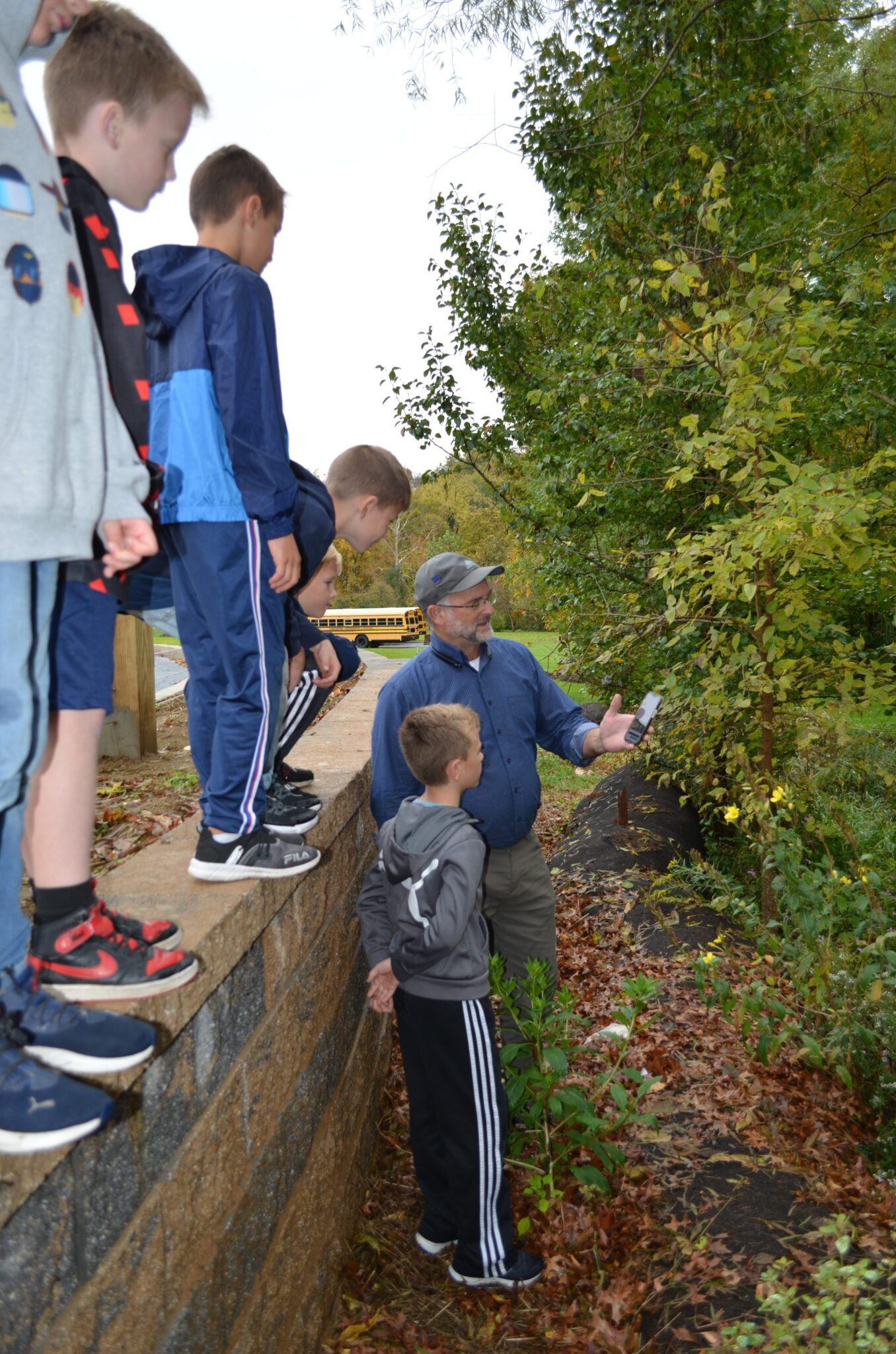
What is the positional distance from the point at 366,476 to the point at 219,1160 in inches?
86.1

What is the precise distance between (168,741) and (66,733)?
14.6 ft

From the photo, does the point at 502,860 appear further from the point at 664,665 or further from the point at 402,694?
the point at 664,665

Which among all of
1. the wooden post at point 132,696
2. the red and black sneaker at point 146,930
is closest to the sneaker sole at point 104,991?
the red and black sneaker at point 146,930

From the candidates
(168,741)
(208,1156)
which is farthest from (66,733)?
(168,741)

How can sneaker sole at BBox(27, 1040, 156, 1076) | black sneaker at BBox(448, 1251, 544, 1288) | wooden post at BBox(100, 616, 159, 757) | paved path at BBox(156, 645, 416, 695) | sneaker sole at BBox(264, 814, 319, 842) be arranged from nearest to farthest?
sneaker sole at BBox(27, 1040, 156, 1076) → sneaker sole at BBox(264, 814, 319, 842) → black sneaker at BBox(448, 1251, 544, 1288) → wooden post at BBox(100, 616, 159, 757) → paved path at BBox(156, 645, 416, 695)

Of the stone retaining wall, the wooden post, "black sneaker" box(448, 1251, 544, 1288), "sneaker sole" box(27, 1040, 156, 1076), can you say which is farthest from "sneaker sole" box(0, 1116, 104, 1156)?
the wooden post

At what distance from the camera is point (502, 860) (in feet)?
12.9

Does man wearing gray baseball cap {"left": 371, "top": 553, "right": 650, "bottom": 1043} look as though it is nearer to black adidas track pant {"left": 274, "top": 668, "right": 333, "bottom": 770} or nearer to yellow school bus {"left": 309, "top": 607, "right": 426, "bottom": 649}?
black adidas track pant {"left": 274, "top": 668, "right": 333, "bottom": 770}

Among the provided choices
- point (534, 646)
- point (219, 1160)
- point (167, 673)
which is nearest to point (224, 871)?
point (219, 1160)

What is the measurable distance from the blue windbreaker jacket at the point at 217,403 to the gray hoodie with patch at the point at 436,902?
1.24 meters

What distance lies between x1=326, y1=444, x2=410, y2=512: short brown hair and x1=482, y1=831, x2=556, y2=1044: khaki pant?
1597 mm

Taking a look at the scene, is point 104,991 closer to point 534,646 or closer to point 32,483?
point 32,483

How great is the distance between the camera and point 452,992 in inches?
118

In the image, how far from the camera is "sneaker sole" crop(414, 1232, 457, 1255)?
3.26 m
